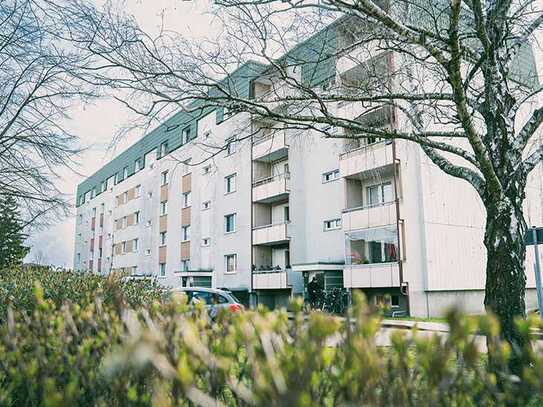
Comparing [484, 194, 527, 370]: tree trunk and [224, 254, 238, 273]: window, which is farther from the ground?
[224, 254, 238, 273]: window

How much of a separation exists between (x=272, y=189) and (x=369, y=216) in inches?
298

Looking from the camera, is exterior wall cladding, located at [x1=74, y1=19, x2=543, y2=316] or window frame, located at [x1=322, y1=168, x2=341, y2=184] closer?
exterior wall cladding, located at [x1=74, y1=19, x2=543, y2=316]

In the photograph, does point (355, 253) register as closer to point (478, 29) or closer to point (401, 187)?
point (401, 187)

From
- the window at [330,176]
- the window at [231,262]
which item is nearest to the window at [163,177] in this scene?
the window at [231,262]

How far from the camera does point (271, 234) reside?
27.5 meters

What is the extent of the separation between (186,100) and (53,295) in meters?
2.86

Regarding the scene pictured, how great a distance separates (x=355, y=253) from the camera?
2216 cm

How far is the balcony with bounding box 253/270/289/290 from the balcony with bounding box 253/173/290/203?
3967 mm

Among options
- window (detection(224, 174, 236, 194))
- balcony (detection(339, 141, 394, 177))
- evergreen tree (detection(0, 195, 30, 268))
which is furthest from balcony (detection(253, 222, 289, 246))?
evergreen tree (detection(0, 195, 30, 268))

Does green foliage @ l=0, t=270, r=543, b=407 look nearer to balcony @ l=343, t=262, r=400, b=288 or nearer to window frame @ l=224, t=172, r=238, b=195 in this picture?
balcony @ l=343, t=262, r=400, b=288

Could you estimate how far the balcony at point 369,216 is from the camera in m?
20.6

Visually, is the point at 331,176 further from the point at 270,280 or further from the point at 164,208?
the point at 164,208

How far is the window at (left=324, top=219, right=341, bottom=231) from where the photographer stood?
24192 mm

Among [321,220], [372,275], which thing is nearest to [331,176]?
[321,220]
